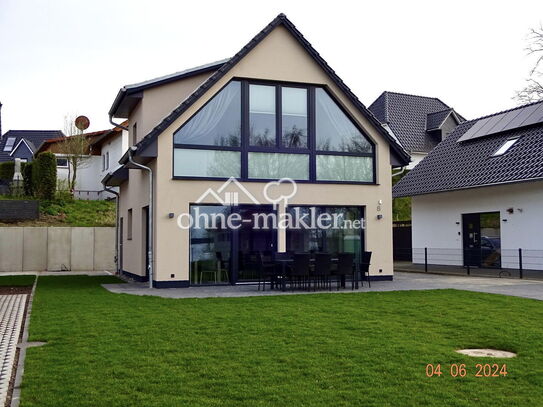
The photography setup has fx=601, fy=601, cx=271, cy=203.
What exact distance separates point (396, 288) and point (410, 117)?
26.7m

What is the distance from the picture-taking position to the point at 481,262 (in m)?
20.6

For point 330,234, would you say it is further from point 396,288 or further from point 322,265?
point 396,288

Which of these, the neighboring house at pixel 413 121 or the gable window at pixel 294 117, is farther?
the neighboring house at pixel 413 121

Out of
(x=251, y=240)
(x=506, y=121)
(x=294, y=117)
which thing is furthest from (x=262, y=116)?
(x=506, y=121)

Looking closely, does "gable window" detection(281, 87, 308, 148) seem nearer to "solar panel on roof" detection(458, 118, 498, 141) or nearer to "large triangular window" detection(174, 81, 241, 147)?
"large triangular window" detection(174, 81, 241, 147)

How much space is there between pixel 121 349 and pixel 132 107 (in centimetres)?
1342

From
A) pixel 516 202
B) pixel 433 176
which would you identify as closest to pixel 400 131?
pixel 433 176

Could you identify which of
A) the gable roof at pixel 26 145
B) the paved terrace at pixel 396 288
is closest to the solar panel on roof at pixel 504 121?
the paved terrace at pixel 396 288

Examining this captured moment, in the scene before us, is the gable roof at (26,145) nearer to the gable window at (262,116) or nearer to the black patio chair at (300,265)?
the gable window at (262,116)

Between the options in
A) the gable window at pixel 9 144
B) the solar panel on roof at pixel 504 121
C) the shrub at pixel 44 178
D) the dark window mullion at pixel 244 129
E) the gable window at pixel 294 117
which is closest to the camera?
the dark window mullion at pixel 244 129

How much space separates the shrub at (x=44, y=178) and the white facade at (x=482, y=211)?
55.3 feet

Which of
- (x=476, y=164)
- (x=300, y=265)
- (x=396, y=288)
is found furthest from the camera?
(x=476, y=164)

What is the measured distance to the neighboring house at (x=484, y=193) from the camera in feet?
62.2

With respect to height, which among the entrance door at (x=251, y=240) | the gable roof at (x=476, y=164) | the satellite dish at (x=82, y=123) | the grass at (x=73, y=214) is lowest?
the entrance door at (x=251, y=240)
